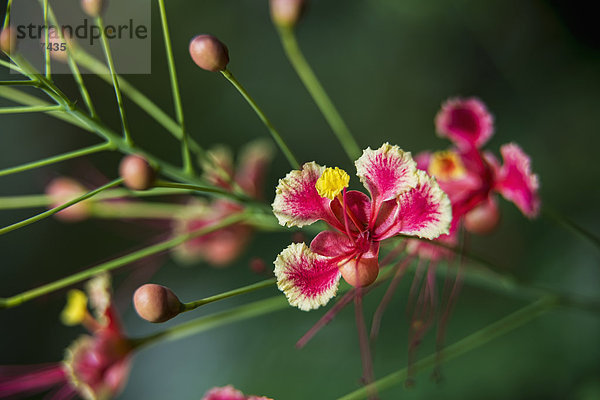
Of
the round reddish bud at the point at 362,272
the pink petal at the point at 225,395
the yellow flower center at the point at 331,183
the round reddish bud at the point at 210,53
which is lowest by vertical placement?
the pink petal at the point at 225,395

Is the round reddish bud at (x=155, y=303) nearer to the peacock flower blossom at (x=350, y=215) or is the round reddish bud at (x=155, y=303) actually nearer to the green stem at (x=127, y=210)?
the peacock flower blossom at (x=350, y=215)

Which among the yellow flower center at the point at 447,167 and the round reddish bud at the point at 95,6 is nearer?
the round reddish bud at the point at 95,6

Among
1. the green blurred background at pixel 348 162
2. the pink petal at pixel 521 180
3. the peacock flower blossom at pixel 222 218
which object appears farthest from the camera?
the green blurred background at pixel 348 162

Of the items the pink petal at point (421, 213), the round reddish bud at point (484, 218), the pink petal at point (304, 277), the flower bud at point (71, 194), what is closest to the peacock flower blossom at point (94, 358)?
the flower bud at point (71, 194)

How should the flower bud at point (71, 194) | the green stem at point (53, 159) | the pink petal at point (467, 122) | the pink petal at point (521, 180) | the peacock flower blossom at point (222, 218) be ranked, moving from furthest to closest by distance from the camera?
the peacock flower blossom at point (222, 218) → the flower bud at point (71, 194) → the pink petal at point (467, 122) → the pink petal at point (521, 180) → the green stem at point (53, 159)

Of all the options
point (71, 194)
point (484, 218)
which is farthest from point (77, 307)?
point (484, 218)

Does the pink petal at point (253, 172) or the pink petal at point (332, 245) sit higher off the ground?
the pink petal at point (253, 172)
